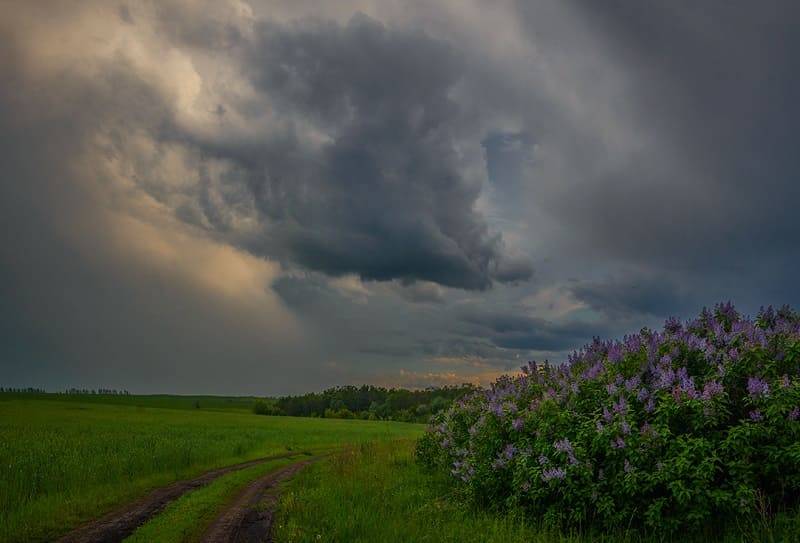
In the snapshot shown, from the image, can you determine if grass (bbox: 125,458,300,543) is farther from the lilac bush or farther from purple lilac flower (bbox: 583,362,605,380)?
purple lilac flower (bbox: 583,362,605,380)

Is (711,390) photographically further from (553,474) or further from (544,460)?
(544,460)

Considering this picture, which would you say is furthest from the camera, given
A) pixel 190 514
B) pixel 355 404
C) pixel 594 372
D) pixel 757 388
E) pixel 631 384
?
pixel 355 404

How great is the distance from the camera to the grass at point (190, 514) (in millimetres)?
13062

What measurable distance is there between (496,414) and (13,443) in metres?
31.9

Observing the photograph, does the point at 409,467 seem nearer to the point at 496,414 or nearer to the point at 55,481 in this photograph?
the point at 496,414

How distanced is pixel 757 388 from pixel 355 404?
142016 millimetres

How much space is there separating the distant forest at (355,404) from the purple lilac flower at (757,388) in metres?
109

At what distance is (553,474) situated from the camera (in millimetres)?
11039

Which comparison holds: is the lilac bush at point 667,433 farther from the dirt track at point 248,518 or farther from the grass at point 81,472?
the grass at point 81,472

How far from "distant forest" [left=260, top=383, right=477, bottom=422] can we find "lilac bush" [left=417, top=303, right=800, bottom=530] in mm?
106093

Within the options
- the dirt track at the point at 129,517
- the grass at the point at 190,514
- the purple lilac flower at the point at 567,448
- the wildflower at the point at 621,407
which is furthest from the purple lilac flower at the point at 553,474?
the dirt track at the point at 129,517

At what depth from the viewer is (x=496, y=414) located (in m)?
14.8

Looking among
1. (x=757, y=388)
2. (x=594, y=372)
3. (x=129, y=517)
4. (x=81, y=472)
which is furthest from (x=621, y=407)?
(x=81, y=472)

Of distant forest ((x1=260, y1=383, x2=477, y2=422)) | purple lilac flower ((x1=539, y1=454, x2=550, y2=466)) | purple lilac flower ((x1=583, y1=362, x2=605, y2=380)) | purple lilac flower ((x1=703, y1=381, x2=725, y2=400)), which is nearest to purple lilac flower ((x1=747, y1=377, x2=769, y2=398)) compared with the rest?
purple lilac flower ((x1=703, y1=381, x2=725, y2=400))
